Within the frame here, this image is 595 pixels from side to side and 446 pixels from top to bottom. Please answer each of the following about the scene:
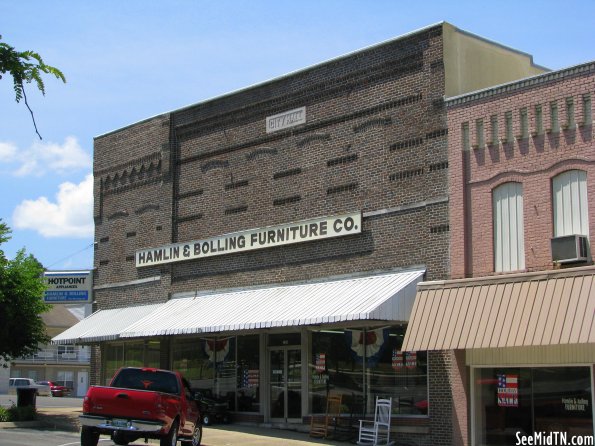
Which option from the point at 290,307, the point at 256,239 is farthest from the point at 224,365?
the point at 290,307

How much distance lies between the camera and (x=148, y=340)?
28859 millimetres

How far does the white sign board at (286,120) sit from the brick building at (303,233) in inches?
1.7

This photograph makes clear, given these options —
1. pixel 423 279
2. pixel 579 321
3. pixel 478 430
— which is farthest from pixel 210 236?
pixel 579 321

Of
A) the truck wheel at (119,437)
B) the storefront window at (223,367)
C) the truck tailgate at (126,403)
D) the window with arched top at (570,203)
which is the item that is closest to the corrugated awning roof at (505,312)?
the window with arched top at (570,203)

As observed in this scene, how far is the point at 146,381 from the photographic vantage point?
58.0 feet

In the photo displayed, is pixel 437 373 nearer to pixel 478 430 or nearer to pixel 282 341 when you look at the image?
pixel 478 430

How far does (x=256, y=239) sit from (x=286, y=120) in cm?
342

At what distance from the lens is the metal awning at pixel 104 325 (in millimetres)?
27078

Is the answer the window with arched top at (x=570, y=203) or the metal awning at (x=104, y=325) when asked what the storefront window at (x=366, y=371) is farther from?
the metal awning at (x=104, y=325)

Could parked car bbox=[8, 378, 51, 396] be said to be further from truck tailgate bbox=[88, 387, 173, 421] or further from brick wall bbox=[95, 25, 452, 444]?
truck tailgate bbox=[88, 387, 173, 421]

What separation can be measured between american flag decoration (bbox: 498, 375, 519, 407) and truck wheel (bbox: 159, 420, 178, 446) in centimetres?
685

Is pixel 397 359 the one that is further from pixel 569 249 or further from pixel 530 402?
Answer: pixel 569 249

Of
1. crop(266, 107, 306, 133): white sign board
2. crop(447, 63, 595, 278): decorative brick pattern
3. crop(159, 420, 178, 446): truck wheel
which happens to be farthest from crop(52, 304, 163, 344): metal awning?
crop(447, 63, 595, 278): decorative brick pattern

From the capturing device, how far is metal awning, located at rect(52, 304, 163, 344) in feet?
88.8
